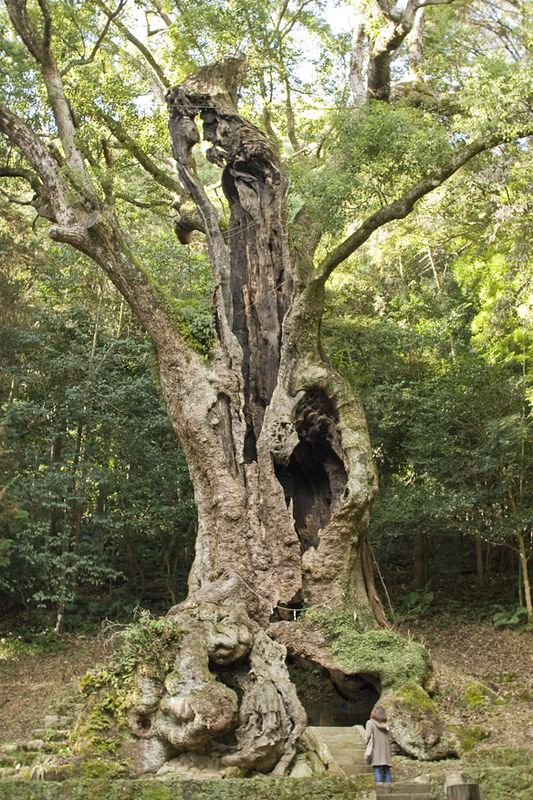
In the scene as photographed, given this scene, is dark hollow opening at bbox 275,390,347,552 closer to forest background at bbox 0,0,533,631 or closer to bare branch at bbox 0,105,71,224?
forest background at bbox 0,0,533,631

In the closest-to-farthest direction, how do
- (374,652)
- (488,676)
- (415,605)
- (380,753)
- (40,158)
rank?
(380,753) < (374,652) < (40,158) < (488,676) < (415,605)

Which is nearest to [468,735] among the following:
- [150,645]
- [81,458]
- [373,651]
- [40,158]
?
[373,651]

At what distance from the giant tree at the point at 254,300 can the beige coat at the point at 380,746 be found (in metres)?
1.07

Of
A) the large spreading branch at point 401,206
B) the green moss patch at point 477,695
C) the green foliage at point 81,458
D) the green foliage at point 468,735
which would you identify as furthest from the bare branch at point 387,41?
the green foliage at point 468,735

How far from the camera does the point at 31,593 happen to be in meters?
18.6

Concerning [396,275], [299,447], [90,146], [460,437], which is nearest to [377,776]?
[299,447]

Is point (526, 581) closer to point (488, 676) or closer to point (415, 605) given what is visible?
point (488, 676)

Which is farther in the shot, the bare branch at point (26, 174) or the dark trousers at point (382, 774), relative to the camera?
the bare branch at point (26, 174)

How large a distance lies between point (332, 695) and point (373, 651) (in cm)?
195

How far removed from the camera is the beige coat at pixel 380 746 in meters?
7.95

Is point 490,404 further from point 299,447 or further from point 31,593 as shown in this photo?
point 31,593

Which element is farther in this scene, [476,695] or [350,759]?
[476,695]

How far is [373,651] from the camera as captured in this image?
33.7 feet

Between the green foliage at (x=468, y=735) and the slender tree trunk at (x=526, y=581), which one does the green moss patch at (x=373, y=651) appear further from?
the slender tree trunk at (x=526, y=581)
